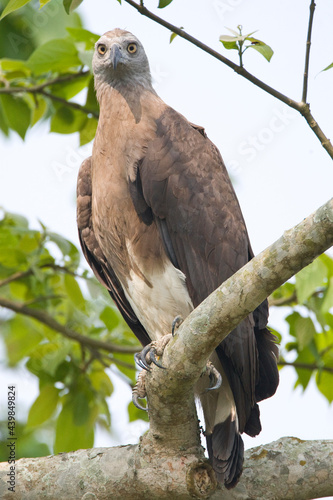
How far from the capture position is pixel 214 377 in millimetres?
3635

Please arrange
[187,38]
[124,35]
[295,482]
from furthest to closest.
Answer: [124,35]
[295,482]
[187,38]

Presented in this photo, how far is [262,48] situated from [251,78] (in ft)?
0.48

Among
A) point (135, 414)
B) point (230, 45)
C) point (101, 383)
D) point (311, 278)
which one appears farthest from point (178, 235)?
point (135, 414)

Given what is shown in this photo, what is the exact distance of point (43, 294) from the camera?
5309 mm

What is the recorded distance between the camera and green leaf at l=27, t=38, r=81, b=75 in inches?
175

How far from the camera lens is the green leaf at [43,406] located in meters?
4.74

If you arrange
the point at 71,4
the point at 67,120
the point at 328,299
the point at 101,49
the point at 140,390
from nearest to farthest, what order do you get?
the point at 71,4 → the point at 140,390 → the point at 328,299 → the point at 101,49 → the point at 67,120

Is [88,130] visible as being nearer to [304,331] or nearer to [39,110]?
[39,110]

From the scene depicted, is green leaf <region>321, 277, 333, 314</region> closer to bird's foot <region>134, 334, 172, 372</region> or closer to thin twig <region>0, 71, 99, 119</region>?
bird's foot <region>134, 334, 172, 372</region>

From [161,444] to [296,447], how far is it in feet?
2.42

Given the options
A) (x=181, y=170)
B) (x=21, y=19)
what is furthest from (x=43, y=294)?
(x=21, y=19)

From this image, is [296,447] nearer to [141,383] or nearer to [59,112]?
[141,383]

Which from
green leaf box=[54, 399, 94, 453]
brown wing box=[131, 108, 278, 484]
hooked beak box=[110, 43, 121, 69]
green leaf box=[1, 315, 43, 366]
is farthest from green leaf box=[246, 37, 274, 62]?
green leaf box=[1, 315, 43, 366]

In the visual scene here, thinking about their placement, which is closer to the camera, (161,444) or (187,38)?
(187,38)
